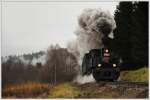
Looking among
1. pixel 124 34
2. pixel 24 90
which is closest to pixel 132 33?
pixel 124 34

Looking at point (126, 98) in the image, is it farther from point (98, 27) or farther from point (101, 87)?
point (98, 27)

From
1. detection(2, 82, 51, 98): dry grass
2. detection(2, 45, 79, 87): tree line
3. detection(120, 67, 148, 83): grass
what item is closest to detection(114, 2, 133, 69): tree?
detection(120, 67, 148, 83): grass

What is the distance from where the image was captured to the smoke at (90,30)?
827cm

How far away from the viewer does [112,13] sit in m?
8.27

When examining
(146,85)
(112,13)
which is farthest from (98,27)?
(146,85)

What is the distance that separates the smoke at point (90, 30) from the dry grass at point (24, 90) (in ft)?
1.38

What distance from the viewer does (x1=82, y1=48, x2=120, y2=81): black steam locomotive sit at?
27.3 ft

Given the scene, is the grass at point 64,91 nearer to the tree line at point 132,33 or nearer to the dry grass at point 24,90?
the dry grass at point 24,90

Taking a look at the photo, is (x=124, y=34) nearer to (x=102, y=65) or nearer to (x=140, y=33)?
(x=140, y=33)

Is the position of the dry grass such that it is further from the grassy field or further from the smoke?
the smoke

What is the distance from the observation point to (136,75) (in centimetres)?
827

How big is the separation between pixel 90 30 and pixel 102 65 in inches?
15.7

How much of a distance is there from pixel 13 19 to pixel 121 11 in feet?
3.79

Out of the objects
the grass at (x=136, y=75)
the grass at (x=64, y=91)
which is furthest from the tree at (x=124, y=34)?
the grass at (x=64, y=91)
